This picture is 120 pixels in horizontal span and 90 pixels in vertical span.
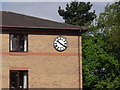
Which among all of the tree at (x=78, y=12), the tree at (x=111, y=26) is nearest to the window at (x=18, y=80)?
the tree at (x=111, y=26)

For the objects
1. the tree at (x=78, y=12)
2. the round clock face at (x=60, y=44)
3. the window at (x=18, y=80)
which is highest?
the tree at (x=78, y=12)

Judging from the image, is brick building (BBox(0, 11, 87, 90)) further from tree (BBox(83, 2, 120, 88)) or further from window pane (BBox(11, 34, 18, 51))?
tree (BBox(83, 2, 120, 88))

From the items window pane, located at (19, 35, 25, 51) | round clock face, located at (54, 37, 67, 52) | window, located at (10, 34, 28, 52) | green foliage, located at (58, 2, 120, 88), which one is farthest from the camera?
green foliage, located at (58, 2, 120, 88)

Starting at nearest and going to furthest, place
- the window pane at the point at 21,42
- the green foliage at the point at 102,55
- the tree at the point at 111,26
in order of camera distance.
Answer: the window pane at the point at 21,42, the tree at the point at 111,26, the green foliage at the point at 102,55

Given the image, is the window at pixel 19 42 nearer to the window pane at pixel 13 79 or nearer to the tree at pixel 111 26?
the window pane at pixel 13 79

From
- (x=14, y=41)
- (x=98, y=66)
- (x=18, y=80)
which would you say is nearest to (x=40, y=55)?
(x=14, y=41)

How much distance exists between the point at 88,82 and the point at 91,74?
3.07ft

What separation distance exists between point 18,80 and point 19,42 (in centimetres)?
282

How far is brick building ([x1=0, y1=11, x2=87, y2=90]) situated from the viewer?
2467 centimetres

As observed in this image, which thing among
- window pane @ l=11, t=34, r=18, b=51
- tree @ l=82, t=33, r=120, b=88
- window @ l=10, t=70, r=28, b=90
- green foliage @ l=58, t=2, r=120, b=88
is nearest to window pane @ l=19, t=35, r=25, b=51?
window pane @ l=11, t=34, r=18, b=51

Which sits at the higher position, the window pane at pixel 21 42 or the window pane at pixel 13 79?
the window pane at pixel 21 42

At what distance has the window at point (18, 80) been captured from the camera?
80.8ft

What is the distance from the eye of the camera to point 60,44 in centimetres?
2552

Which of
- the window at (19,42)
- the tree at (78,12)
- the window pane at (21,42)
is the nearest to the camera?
the window at (19,42)
